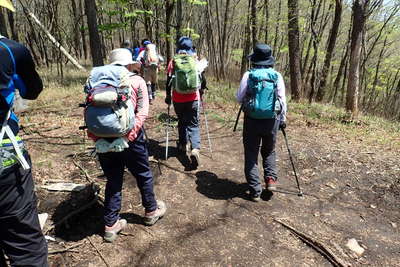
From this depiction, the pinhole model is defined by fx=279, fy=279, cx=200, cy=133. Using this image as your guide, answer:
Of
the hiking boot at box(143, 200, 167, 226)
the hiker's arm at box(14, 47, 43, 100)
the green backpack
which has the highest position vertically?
the hiker's arm at box(14, 47, 43, 100)

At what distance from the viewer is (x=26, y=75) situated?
2145 mm

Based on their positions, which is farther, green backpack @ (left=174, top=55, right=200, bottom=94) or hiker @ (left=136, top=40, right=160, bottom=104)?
hiker @ (left=136, top=40, right=160, bottom=104)

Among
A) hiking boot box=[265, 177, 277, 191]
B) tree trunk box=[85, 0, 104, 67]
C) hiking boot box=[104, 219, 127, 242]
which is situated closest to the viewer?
hiking boot box=[104, 219, 127, 242]

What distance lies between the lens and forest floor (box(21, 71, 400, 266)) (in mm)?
3186

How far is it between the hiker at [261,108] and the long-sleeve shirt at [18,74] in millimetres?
2614

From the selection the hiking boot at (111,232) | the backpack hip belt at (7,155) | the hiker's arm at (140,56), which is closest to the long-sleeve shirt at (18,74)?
the backpack hip belt at (7,155)

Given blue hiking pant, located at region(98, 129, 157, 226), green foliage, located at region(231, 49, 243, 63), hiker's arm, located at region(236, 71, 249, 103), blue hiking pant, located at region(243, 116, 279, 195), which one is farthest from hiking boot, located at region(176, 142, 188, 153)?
green foliage, located at region(231, 49, 243, 63)

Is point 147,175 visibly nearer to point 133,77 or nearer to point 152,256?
point 152,256

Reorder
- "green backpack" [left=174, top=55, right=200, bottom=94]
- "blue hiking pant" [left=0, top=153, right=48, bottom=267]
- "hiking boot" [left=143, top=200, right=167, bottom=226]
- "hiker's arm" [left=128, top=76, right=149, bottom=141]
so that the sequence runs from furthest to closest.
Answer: "green backpack" [left=174, top=55, right=200, bottom=94] < "hiking boot" [left=143, top=200, right=167, bottom=226] < "hiker's arm" [left=128, top=76, right=149, bottom=141] < "blue hiking pant" [left=0, top=153, right=48, bottom=267]

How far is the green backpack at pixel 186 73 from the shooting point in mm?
4738

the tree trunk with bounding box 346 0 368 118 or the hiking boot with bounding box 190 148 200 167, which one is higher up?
the tree trunk with bounding box 346 0 368 118

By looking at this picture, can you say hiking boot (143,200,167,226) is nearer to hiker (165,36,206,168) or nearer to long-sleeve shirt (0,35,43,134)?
hiker (165,36,206,168)

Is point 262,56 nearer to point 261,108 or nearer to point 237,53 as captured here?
point 261,108

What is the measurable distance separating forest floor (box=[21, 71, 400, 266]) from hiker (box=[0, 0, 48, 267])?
89 centimetres
